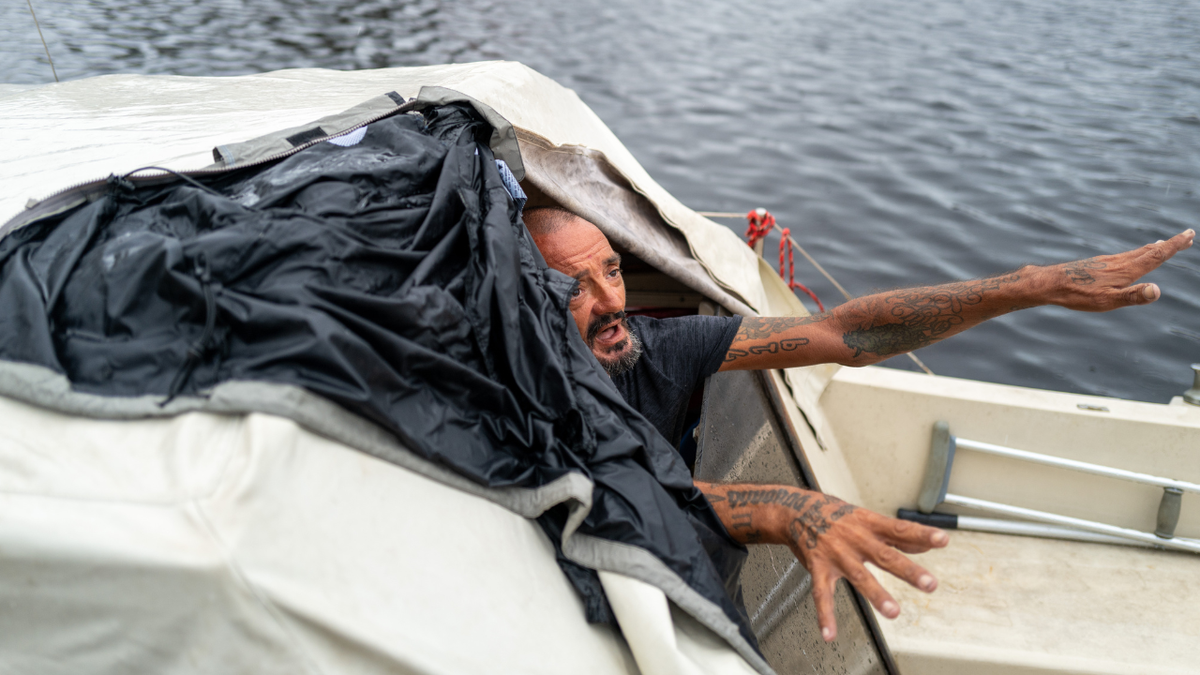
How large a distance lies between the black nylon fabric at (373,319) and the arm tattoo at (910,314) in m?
0.90

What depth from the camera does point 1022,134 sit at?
8.44 meters

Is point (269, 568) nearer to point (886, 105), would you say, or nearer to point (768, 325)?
point (768, 325)

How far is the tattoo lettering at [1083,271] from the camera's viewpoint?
1718mm

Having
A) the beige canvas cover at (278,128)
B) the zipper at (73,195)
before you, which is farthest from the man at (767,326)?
the zipper at (73,195)

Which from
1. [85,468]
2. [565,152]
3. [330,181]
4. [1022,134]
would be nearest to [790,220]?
[1022,134]

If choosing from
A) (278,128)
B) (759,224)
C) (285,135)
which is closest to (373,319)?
(285,135)

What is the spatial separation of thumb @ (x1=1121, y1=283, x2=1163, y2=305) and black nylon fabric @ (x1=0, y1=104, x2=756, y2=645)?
1.04 metres

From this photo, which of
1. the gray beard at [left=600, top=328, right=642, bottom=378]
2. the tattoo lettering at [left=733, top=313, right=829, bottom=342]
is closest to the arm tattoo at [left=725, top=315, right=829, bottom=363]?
the tattoo lettering at [left=733, top=313, right=829, bottom=342]

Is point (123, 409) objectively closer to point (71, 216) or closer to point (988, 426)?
point (71, 216)

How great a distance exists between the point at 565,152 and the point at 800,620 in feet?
5.48

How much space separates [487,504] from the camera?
122 centimetres

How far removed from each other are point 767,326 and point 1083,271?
838 millimetres

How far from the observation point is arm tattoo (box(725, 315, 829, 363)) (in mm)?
2195

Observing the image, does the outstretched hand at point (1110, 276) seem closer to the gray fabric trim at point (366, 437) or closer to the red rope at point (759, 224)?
the gray fabric trim at point (366, 437)
